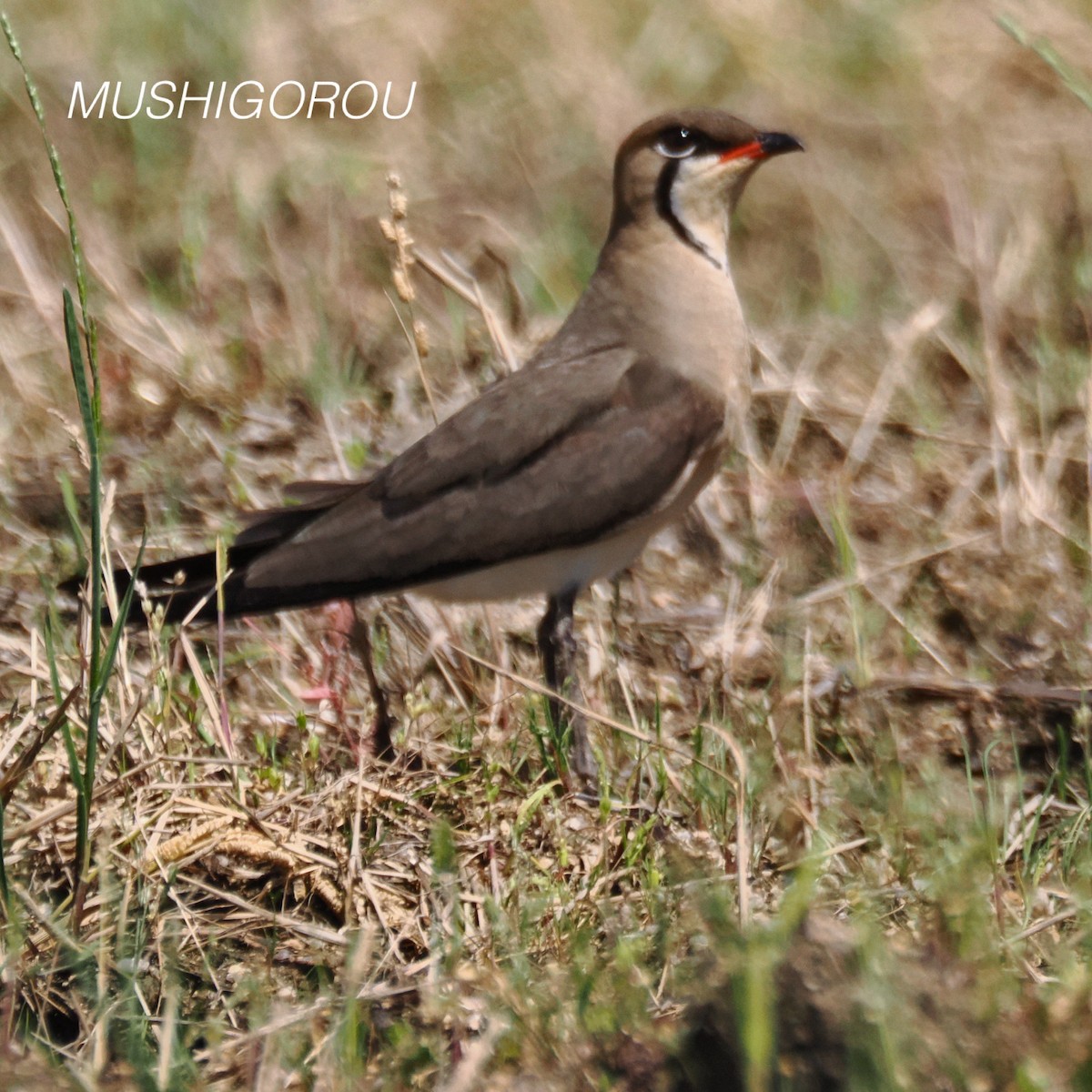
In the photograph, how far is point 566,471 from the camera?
375cm

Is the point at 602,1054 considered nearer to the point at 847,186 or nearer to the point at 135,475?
the point at 135,475

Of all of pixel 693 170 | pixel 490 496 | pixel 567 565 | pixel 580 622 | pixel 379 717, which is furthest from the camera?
pixel 580 622

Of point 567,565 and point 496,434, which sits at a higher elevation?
point 496,434

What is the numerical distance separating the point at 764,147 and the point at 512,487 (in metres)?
1.00

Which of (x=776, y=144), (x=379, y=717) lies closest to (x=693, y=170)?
(x=776, y=144)

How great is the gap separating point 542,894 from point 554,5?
537 centimetres

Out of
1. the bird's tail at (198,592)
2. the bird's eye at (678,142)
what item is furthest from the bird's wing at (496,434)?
the bird's eye at (678,142)

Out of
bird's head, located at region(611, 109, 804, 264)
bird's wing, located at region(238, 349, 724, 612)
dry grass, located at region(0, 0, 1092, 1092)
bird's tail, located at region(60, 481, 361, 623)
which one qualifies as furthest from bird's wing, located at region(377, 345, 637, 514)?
bird's head, located at region(611, 109, 804, 264)

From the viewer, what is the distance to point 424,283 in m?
6.08

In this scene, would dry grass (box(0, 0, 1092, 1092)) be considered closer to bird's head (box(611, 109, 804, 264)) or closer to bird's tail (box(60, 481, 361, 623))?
bird's tail (box(60, 481, 361, 623))

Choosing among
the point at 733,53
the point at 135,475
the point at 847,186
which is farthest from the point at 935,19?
the point at 135,475

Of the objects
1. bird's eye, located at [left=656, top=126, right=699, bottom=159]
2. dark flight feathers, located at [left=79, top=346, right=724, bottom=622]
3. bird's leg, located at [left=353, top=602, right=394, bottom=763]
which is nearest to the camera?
bird's leg, located at [left=353, top=602, right=394, bottom=763]

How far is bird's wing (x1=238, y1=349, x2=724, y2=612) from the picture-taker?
367cm

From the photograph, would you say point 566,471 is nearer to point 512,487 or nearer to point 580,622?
point 512,487
